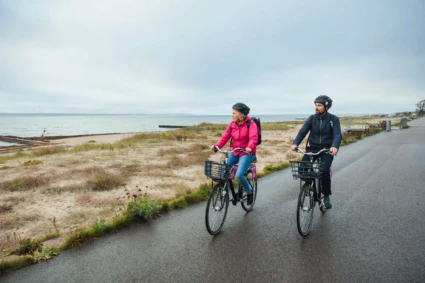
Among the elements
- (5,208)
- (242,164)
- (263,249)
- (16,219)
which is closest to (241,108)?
(242,164)

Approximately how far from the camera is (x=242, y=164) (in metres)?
5.44

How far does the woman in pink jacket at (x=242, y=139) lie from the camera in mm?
5438

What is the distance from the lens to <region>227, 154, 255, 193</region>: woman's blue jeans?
17.7 feet

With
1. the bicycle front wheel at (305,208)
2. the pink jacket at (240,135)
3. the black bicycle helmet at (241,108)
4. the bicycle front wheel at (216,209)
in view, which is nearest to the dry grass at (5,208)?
the bicycle front wheel at (216,209)

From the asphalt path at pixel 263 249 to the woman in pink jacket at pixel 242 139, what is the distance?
3.83ft

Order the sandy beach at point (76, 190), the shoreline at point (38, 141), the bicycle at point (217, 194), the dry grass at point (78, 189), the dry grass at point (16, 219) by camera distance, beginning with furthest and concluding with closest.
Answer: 1. the shoreline at point (38, 141)
2. the dry grass at point (78, 189)
3. the sandy beach at point (76, 190)
4. the dry grass at point (16, 219)
5. the bicycle at point (217, 194)

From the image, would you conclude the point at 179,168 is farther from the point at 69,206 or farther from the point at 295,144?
the point at 295,144

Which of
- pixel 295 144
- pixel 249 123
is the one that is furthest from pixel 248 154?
pixel 295 144

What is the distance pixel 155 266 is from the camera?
398 cm

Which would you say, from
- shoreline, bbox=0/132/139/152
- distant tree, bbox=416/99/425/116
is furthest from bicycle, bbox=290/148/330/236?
distant tree, bbox=416/99/425/116

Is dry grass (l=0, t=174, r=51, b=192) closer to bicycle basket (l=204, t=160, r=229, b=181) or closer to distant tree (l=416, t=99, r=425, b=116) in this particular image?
bicycle basket (l=204, t=160, r=229, b=181)

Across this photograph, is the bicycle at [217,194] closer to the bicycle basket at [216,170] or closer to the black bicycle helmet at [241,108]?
the bicycle basket at [216,170]

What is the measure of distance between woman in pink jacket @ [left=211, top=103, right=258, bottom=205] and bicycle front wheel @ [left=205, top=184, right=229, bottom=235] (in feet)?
1.60

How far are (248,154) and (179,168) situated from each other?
25.3 feet
